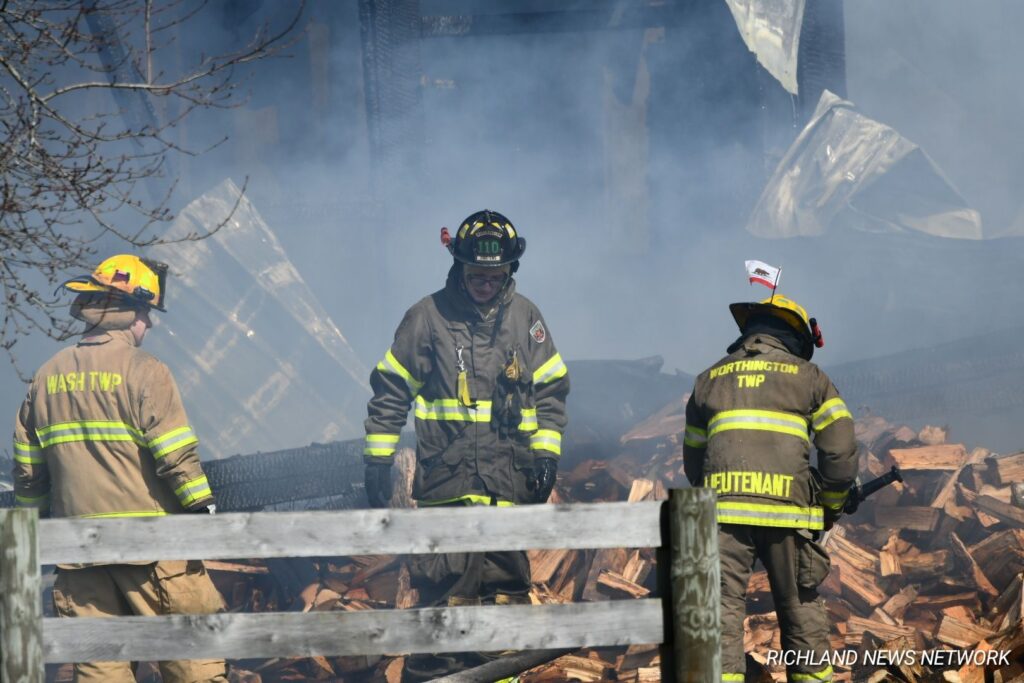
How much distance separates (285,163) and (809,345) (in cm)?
904

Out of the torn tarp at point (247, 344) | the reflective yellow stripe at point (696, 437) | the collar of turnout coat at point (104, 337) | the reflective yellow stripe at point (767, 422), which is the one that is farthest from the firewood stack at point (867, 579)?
the torn tarp at point (247, 344)

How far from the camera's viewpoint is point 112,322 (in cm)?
540

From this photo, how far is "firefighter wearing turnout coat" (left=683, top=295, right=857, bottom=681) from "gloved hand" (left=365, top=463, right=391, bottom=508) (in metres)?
1.96

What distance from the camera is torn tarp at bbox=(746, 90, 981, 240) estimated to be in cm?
1111

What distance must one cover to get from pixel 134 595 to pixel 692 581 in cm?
275

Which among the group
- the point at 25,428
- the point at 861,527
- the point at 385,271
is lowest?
the point at 861,527

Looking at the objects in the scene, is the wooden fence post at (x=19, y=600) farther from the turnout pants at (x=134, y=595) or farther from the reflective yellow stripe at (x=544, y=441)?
the reflective yellow stripe at (x=544, y=441)

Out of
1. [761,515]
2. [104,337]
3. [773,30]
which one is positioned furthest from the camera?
[773,30]

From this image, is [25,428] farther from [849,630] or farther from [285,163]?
[285,163]

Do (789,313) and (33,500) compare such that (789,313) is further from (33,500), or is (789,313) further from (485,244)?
(33,500)

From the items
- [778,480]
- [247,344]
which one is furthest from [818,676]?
[247,344]

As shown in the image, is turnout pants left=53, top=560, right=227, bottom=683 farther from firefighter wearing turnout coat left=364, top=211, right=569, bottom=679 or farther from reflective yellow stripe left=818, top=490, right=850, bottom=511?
reflective yellow stripe left=818, top=490, right=850, bottom=511

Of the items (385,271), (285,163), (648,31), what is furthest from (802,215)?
(285,163)

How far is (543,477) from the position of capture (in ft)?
20.4
